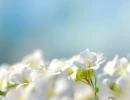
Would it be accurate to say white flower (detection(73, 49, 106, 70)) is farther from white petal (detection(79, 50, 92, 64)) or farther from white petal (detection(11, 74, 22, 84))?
white petal (detection(11, 74, 22, 84))

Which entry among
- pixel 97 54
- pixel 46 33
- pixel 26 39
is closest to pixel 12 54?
pixel 26 39

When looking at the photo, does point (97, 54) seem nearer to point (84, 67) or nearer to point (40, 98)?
point (84, 67)

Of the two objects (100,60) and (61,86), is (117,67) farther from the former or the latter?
(61,86)

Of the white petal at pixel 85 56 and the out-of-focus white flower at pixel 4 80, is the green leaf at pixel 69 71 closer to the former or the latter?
the white petal at pixel 85 56

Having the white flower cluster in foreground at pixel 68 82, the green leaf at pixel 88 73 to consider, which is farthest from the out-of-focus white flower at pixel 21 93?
the green leaf at pixel 88 73

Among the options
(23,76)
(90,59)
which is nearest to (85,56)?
(90,59)

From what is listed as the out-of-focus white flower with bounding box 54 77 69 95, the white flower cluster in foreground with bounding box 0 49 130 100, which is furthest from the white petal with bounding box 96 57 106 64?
the out-of-focus white flower with bounding box 54 77 69 95

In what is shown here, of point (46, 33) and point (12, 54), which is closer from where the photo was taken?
point (12, 54)
